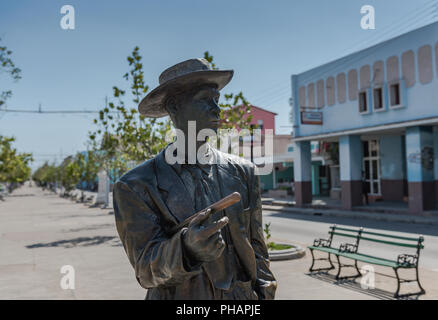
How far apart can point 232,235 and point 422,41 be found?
1795 cm

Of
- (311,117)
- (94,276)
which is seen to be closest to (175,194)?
(94,276)

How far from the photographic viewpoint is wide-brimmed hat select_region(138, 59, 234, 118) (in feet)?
6.17

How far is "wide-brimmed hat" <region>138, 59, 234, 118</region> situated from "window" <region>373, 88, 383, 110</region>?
18665 mm

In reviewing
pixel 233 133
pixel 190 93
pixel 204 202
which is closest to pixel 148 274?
pixel 204 202

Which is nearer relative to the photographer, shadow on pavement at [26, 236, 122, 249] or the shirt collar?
the shirt collar

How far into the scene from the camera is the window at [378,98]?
1888 centimetres

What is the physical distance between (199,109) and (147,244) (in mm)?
704

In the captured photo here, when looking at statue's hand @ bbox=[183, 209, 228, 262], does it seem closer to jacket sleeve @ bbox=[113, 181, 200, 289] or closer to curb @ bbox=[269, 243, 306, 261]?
jacket sleeve @ bbox=[113, 181, 200, 289]

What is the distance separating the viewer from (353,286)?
702cm

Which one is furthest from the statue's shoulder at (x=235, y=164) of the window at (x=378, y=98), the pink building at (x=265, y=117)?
the pink building at (x=265, y=117)

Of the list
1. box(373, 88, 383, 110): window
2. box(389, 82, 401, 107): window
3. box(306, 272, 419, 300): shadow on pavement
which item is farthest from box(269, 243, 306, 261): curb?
box(373, 88, 383, 110): window

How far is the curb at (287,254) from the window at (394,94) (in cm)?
1141

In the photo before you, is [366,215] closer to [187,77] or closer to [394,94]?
[394,94]
